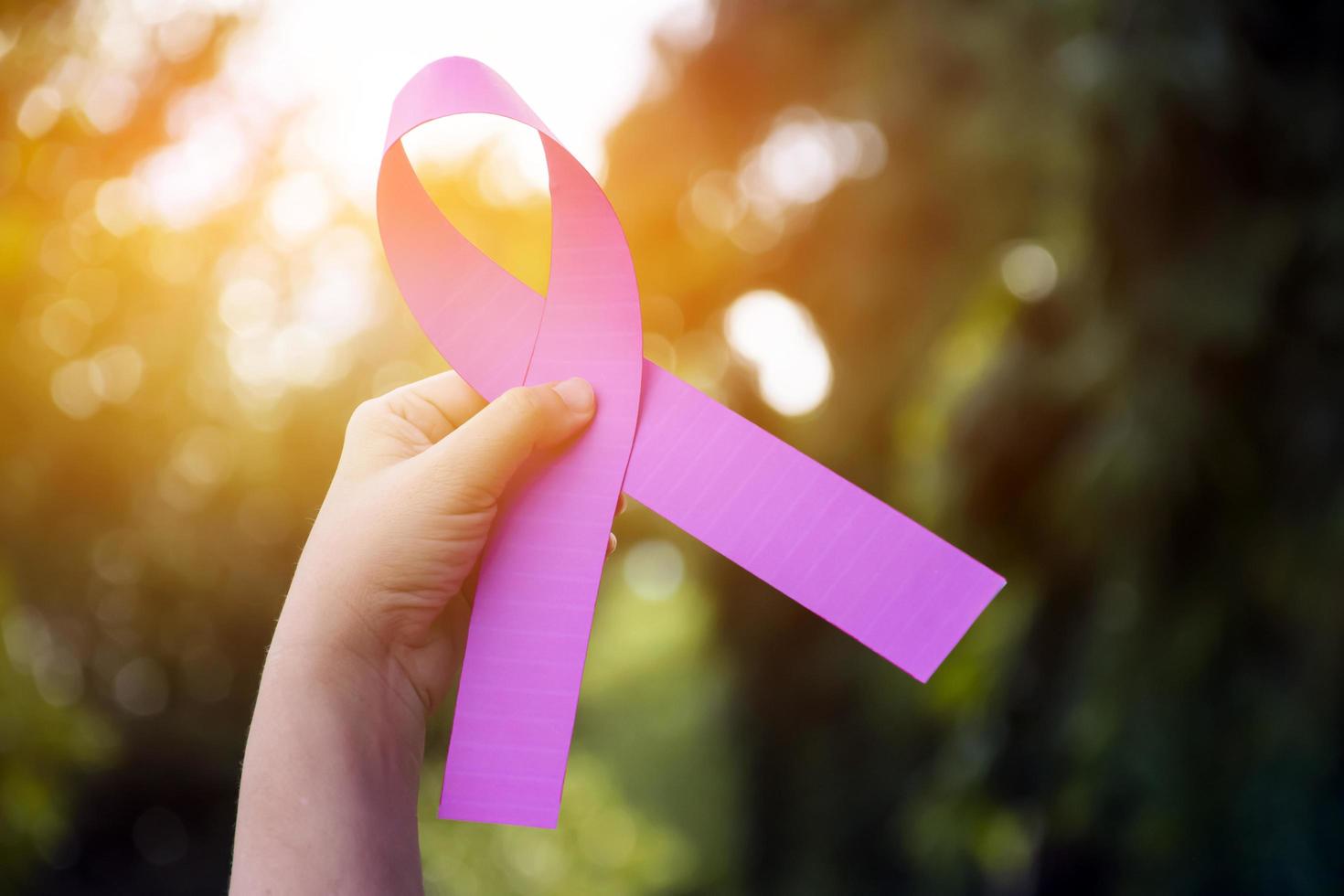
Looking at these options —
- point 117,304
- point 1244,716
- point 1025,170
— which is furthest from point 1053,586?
point 117,304

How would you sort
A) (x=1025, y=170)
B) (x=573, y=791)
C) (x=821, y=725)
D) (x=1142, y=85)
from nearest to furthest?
(x=1142, y=85) → (x=1025, y=170) → (x=821, y=725) → (x=573, y=791)

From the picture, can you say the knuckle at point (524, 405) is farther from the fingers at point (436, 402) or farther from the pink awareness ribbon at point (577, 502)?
the fingers at point (436, 402)

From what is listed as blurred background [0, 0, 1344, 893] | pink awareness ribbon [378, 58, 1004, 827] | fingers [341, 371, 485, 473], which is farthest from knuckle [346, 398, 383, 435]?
blurred background [0, 0, 1344, 893]

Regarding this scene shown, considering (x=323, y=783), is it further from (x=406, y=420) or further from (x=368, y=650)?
(x=406, y=420)

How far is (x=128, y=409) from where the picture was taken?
660 centimetres

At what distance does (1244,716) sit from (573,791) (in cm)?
680

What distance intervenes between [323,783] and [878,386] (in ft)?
16.3

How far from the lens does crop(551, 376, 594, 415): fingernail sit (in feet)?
3.04

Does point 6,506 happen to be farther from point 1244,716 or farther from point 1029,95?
point 1244,716

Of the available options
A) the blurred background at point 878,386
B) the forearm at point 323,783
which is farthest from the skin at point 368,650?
Result: the blurred background at point 878,386

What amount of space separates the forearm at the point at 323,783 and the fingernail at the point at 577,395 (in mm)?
304

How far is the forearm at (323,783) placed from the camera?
887mm

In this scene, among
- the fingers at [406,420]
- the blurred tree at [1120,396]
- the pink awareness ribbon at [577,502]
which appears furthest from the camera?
the blurred tree at [1120,396]

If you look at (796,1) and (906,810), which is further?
(906,810)
